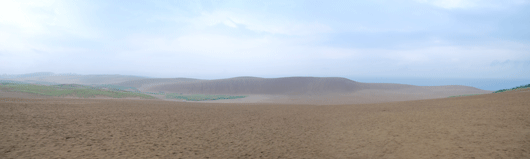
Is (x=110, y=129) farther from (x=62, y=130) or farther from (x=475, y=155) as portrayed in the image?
(x=475, y=155)

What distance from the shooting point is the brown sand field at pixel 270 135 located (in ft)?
23.7

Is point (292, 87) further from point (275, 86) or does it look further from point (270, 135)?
point (270, 135)

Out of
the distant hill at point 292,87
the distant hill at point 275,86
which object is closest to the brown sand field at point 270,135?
the distant hill at point 275,86

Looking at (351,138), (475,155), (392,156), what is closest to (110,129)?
(351,138)

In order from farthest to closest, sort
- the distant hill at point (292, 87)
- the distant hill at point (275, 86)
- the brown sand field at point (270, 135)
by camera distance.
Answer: the distant hill at point (275, 86) < the distant hill at point (292, 87) < the brown sand field at point (270, 135)

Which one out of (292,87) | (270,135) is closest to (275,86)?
(292,87)

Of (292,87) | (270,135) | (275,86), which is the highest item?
(275,86)

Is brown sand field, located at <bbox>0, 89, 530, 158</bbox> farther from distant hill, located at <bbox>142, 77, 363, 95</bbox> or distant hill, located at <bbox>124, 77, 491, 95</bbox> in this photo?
distant hill, located at <bbox>124, 77, 491, 95</bbox>

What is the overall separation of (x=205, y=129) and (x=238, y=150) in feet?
10.7

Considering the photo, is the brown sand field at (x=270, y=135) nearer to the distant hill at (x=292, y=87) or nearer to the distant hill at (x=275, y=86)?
the distant hill at (x=275, y=86)

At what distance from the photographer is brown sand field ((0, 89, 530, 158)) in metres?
7.21

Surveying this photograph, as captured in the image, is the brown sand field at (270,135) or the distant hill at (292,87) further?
the distant hill at (292,87)

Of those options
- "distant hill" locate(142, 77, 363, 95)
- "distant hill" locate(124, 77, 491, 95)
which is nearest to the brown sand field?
"distant hill" locate(142, 77, 363, 95)

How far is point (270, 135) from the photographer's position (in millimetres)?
10188
